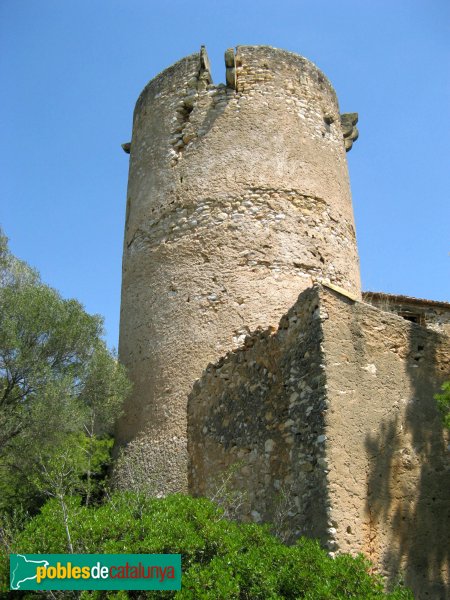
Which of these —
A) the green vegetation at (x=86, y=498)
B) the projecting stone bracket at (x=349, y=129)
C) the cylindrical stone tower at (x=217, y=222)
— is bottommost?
the green vegetation at (x=86, y=498)

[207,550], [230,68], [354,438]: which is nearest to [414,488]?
[354,438]

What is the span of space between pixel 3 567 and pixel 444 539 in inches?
131

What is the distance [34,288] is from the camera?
8227mm

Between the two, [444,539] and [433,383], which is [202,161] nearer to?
[433,383]

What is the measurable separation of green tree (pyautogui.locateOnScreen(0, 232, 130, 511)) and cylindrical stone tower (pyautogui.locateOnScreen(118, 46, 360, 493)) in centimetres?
39

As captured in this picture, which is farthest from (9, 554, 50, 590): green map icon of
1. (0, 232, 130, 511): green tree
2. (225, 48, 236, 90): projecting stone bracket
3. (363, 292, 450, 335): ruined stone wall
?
(363, 292, 450, 335): ruined stone wall

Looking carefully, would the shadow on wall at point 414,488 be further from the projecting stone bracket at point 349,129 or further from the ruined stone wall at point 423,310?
the ruined stone wall at point 423,310

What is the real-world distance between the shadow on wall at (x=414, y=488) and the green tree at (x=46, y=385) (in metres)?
3.30

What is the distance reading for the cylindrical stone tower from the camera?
7926 millimetres

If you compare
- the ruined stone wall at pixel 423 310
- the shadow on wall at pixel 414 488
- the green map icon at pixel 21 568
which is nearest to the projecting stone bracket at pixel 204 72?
the shadow on wall at pixel 414 488

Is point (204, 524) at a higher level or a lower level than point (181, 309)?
lower

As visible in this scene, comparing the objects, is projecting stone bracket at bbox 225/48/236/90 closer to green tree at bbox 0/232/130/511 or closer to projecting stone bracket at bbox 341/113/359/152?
projecting stone bracket at bbox 341/113/359/152

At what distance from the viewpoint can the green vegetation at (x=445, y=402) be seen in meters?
5.04

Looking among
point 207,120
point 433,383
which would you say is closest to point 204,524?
point 433,383
